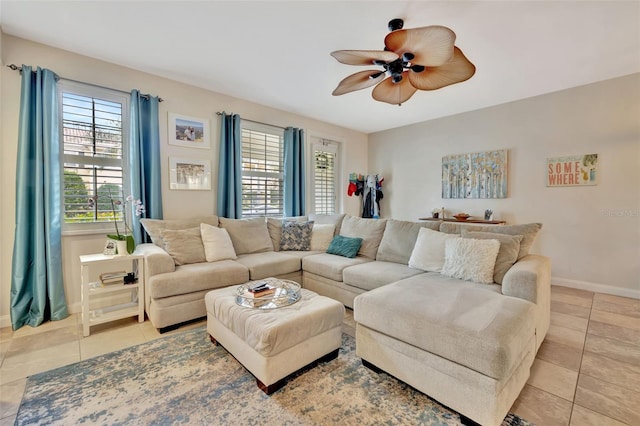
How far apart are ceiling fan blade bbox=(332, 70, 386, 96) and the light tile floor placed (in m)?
2.18

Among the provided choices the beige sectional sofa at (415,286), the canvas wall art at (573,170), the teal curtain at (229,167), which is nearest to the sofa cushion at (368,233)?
the beige sectional sofa at (415,286)

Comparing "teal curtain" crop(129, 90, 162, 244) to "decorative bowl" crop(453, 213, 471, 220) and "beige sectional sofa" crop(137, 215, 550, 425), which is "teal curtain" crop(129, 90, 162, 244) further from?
"decorative bowl" crop(453, 213, 471, 220)

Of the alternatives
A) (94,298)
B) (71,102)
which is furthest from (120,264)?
(71,102)

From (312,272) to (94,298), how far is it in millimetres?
2326

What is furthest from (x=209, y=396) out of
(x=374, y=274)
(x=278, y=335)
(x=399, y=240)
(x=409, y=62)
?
(x=409, y=62)

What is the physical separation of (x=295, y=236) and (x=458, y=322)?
102 inches

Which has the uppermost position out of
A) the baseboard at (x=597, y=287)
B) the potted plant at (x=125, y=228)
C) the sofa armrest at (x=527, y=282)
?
the potted plant at (x=125, y=228)

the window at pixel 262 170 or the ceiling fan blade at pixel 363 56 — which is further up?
the ceiling fan blade at pixel 363 56

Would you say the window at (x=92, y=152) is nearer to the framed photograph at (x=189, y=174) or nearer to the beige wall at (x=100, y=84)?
the beige wall at (x=100, y=84)

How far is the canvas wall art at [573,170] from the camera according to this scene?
3.48m

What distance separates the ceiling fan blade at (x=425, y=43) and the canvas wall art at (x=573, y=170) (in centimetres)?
306

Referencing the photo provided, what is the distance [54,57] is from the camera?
2666mm

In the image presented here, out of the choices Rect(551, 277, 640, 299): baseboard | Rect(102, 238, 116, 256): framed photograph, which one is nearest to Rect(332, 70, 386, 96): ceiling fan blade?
Rect(102, 238, 116, 256): framed photograph

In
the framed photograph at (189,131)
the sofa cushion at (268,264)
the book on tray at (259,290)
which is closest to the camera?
the book on tray at (259,290)
